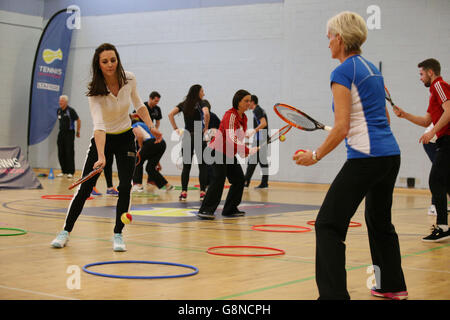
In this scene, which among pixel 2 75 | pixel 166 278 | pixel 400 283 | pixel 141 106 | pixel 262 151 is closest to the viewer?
pixel 400 283

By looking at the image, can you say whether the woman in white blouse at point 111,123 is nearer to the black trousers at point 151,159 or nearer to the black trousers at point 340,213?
the black trousers at point 340,213

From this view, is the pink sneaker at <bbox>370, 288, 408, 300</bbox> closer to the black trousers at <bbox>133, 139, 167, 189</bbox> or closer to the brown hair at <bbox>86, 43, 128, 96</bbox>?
the brown hair at <bbox>86, 43, 128, 96</bbox>

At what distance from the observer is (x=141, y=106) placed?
5.34 metres

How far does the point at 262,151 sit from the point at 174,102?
359 cm

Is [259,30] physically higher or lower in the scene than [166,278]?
higher

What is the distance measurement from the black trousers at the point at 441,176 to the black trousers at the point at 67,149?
11.8 m

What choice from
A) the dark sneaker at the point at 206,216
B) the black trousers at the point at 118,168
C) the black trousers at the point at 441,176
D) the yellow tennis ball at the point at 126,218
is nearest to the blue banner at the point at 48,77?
the dark sneaker at the point at 206,216

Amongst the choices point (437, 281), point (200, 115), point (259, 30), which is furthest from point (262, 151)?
point (437, 281)

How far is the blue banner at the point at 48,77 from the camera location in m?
18.8

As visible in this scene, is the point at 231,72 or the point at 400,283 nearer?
the point at 400,283

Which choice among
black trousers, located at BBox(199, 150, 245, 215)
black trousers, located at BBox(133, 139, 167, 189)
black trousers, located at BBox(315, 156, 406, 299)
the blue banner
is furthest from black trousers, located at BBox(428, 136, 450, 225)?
the blue banner

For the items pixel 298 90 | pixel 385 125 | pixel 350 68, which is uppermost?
pixel 298 90

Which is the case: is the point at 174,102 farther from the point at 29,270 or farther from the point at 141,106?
the point at 29,270

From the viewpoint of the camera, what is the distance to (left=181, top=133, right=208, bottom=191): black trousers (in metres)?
10.4
